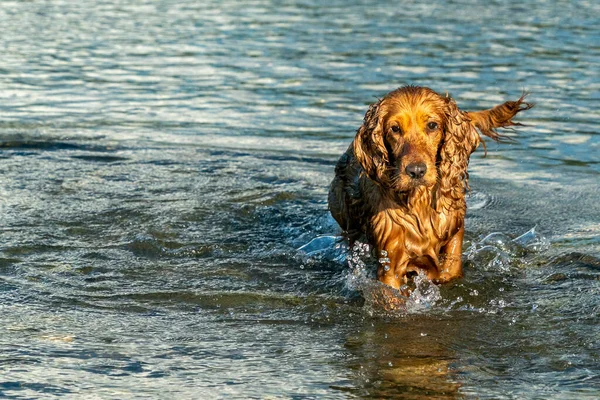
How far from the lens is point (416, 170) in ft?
21.3

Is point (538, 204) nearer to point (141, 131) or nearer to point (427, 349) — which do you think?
point (427, 349)

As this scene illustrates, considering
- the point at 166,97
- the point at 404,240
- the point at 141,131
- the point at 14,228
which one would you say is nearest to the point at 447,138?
the point at 404,240

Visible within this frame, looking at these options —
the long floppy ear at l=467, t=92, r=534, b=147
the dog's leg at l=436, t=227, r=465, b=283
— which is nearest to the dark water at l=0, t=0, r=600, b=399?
the dog's leg at l=436, t=227, r=465, b=283

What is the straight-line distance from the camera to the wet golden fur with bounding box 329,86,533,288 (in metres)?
6.70

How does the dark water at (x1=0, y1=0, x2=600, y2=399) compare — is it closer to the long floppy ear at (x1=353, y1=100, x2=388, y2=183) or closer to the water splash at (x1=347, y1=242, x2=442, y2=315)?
the water splash at (x1=347, y1=242, x2=442, y2=315)

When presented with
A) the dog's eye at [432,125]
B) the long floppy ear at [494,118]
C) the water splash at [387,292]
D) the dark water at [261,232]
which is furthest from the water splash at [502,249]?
the dog's eye at [432,125]

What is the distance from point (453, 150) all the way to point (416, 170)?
477 millimetres

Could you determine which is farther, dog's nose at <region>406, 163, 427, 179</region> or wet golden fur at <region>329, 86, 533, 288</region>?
wet golden fur at <region>329, 86, 533, 288</region>

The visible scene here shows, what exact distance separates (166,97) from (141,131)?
227 cm

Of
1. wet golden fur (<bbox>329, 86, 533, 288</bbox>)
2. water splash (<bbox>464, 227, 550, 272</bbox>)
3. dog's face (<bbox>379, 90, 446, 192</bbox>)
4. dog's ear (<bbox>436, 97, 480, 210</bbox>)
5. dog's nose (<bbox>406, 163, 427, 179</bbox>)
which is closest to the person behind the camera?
dog's nose (<bbox>406, 163, 427, 179</bbox>)

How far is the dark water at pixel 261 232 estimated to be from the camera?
5770 millimetres

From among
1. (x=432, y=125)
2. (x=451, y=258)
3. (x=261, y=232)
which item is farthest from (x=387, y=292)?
(x=261, y=232)

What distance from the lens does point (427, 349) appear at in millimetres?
6133

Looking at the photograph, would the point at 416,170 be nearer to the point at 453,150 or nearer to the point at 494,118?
the point at 453,150
